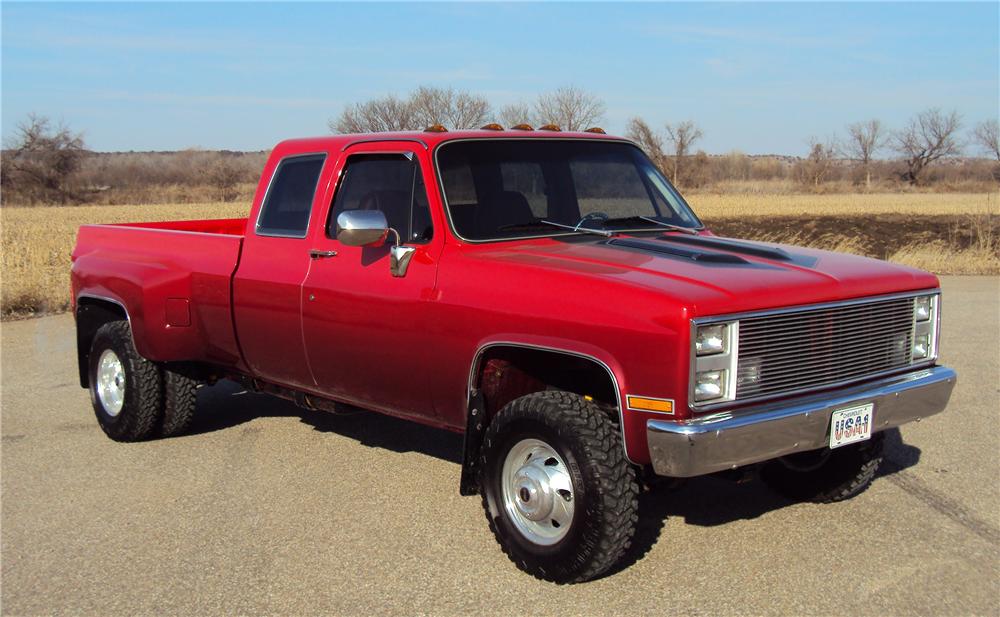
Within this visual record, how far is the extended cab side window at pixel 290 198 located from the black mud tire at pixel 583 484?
2163mm

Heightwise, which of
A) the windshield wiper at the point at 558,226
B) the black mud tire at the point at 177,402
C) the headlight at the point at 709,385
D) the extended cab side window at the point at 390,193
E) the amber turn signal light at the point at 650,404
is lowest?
the black mud tire at the point at 177,402

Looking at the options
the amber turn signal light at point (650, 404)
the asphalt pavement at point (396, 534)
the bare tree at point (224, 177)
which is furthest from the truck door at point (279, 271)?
the bare tree at point (224, 177)

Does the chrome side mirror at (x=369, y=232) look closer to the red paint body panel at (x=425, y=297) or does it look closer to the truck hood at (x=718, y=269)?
the red paint body panel at (x=425, y=297)

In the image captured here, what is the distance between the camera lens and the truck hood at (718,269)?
13.7 feet

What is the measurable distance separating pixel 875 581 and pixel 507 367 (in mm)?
1890

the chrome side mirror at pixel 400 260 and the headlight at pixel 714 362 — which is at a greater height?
the chrome side mirror at pixel 400 260

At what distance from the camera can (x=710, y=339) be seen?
4086 millimetres

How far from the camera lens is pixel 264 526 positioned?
17.2 ft

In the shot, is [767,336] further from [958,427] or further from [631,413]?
[958,427]

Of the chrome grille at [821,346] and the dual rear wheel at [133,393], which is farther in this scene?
the dual rear wheel at [133,393]

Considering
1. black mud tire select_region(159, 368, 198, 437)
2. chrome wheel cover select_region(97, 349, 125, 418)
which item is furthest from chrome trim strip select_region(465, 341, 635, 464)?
chrome wheel cover select_region(97, 349, 125, 418)

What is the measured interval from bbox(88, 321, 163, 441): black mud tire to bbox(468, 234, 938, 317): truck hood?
2.93 meters

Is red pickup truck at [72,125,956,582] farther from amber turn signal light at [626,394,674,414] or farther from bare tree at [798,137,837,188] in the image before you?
bare tree at [798,137,837,188]

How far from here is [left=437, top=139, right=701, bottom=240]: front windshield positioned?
5.33m
